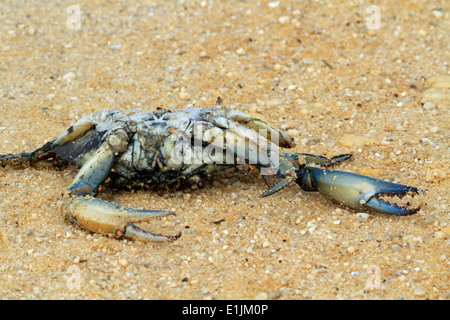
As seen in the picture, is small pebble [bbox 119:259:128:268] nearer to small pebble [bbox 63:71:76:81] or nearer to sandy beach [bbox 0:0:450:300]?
sandy beach [bbox 0:0:450:300]

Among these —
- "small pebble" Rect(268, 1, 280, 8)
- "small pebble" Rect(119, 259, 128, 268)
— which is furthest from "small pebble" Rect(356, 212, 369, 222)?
"small pebble" Rect(268, 1, 280, 8)

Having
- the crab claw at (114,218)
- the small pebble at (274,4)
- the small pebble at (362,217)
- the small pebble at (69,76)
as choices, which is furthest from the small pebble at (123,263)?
the small pebble at (274,4)

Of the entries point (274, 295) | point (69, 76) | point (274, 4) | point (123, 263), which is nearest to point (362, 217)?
point (274, 295)

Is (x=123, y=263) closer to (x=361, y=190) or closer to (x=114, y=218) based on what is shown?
(x=114, y=218)

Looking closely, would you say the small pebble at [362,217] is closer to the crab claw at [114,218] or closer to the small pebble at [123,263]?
the crab claw at [114,218]
